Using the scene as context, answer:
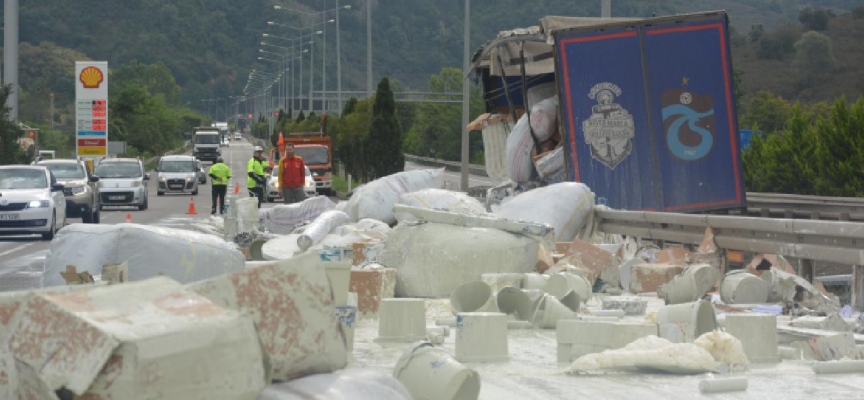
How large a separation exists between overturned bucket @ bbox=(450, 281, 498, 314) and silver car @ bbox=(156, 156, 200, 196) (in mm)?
47701

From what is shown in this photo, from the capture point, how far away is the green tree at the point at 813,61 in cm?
12269

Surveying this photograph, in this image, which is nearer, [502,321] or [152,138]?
[502,321]

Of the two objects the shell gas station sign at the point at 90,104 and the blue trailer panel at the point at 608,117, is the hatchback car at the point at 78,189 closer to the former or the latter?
the blue trailer panel at the point at 608,117

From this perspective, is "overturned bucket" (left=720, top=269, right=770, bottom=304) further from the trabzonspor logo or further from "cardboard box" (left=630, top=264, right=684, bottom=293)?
the trabzonspor logo

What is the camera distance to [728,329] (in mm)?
9727

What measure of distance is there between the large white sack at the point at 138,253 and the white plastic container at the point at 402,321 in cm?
206

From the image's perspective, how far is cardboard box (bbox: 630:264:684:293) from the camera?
15.0 m

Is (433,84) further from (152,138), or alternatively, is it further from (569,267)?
(569,267)

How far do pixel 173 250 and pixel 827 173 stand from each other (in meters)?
30.9

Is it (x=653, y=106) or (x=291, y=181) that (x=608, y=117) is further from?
(x=291, y=181)

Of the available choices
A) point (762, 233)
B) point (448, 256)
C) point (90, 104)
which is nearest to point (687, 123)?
point (762, 233)

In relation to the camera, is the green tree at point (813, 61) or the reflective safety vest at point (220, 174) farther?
the green tree at point (813, 61)

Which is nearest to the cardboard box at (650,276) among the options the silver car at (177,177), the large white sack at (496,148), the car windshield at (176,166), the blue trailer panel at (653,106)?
the blue trailer panel at (653,106)

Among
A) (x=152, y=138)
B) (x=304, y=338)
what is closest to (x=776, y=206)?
(x=304, y=338)
